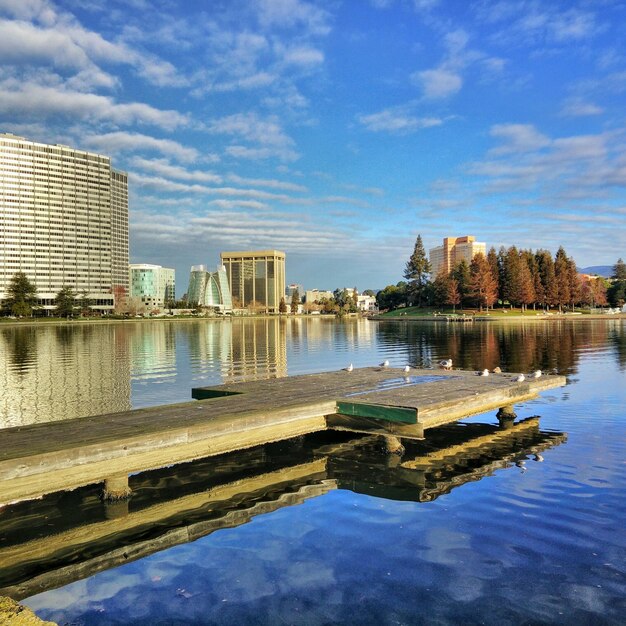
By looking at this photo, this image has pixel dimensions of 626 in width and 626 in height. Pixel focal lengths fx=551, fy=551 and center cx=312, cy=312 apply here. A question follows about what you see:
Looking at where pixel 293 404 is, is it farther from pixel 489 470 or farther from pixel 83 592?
pixel 83 592

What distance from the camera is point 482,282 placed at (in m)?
139

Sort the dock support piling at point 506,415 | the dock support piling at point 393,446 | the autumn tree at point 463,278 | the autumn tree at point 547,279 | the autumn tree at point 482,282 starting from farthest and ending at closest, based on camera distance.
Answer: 1. the autumn tree at point 463,278
2. the autumn tree at point 547,279
3. the autumn tree at point 482,282
4. the dock support piling at point 506,415
5. the dock support piling at point 393,446

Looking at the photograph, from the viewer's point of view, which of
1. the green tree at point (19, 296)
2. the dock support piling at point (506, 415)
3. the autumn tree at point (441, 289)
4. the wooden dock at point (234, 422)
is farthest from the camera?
the autumn tree at point (441, 289)

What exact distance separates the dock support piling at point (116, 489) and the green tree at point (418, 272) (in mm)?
164074

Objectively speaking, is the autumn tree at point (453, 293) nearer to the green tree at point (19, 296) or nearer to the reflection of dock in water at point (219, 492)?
the green tree at point (19, 296)

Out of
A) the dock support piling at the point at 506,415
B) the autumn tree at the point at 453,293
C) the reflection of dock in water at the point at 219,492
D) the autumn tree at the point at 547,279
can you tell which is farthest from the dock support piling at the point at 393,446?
the autumn tree at the point at 547,279

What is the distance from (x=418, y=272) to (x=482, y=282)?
115 ft

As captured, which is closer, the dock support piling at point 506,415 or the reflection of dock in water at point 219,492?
the reflection of dock in water at point 219,492

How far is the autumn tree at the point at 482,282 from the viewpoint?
140 m

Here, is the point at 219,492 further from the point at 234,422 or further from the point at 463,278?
the point at 463,278

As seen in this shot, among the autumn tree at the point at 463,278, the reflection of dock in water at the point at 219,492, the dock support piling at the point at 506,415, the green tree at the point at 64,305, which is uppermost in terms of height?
the autumn tree at the point at 463,278

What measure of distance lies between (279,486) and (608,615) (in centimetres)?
659

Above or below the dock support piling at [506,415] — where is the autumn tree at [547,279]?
above

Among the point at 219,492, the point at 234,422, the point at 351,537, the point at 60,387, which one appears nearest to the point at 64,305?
the point at 60,387
